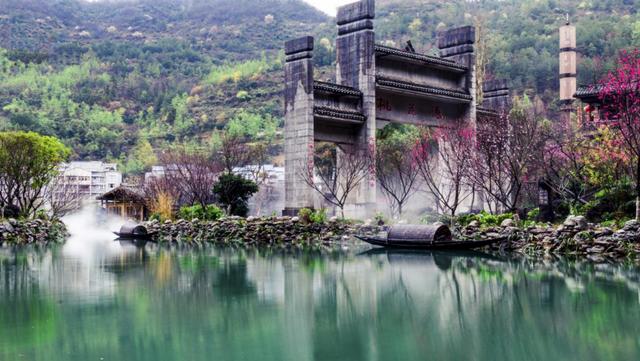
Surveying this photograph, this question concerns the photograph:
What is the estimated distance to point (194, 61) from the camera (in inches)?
3979

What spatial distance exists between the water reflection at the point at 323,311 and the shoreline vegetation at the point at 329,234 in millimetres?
2089

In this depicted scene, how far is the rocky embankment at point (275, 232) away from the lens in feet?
84.1

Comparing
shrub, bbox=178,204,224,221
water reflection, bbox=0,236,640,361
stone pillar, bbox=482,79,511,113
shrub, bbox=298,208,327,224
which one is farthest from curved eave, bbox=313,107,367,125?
stone pillar, bbox=482,79,511,113

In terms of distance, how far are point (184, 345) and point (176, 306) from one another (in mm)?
2801

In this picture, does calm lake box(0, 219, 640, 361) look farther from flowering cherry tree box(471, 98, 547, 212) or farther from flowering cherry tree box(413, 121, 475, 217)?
flowering cherry tree box(413, 121, 475, 217)

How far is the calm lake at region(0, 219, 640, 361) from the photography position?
8250mm

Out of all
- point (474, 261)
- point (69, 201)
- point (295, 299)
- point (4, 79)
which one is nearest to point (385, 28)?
point (4, 79)

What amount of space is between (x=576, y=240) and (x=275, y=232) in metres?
10.4

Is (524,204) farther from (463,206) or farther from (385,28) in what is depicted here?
(385,28)

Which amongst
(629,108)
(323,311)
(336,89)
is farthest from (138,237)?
(323,311)

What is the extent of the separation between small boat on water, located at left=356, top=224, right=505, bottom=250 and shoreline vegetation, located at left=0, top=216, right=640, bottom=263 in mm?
696

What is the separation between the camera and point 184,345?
848 centimetres

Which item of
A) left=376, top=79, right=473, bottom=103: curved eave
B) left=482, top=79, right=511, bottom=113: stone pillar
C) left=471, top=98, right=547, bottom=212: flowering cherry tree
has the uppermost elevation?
left=482, top=79, right=511, bottom=113: stone pillar

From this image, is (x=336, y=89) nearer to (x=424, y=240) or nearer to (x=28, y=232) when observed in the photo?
(x=424, y=240)
